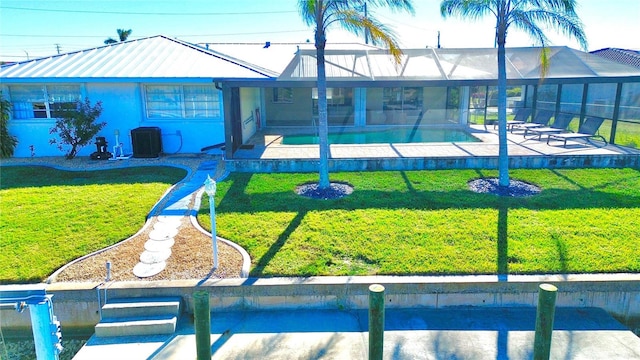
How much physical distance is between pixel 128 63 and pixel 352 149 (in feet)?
25.0

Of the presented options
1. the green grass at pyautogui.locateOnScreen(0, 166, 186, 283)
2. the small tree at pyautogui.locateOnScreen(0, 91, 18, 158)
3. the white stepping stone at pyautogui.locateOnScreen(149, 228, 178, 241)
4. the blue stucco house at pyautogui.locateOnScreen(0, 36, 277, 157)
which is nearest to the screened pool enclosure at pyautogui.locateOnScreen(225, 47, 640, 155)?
the blue stucco house at pyautogui.locateOnScreen(0, 36, 277, 157)

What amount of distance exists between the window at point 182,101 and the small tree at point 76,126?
5.07ft

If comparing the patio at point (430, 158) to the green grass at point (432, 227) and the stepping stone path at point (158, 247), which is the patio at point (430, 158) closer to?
the green grass at point (432, 227)

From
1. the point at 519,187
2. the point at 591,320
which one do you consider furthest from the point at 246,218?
the point at 519,187

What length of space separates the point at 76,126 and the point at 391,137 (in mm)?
9966

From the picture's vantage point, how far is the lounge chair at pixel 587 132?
43.2 ft

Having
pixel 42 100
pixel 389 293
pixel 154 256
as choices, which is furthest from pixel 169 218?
pixel 42 100

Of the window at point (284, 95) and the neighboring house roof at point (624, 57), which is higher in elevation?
the neighboring house roof at point (624, 57)

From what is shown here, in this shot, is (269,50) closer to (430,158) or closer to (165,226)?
(430,158)

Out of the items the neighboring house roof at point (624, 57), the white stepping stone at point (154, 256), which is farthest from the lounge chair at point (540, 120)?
the white stepping stone at point (154, 256)

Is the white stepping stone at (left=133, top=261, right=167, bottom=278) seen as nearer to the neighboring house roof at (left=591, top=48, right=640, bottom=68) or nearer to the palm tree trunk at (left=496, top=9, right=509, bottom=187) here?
the palm tree trunk at (left=496, top=9, right=509, bottom=187)

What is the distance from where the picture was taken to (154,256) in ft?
20.1

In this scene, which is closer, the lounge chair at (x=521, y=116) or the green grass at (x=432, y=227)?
the green grass at (x=432, y=227)

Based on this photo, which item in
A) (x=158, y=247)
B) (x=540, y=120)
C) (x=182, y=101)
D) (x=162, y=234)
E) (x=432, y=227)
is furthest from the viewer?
(x=540, y=120)
